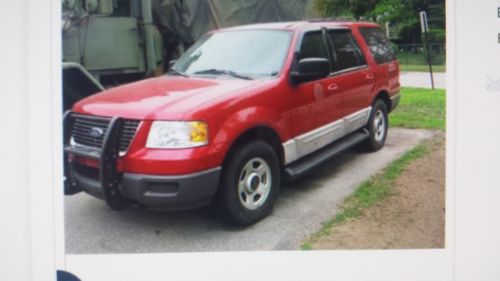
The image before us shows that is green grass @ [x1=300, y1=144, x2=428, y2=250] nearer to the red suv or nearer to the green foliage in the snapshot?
the red suv

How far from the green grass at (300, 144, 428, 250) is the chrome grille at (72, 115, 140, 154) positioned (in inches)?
33.9

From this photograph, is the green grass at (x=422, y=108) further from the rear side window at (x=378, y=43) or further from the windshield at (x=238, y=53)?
the windshield at (x=238, y=53)

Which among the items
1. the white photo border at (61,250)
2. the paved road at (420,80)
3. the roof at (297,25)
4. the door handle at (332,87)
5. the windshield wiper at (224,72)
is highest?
the roof at (297,25)

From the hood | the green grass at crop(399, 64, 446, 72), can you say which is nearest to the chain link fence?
the green grass at crop(399, 64, 446, 72)

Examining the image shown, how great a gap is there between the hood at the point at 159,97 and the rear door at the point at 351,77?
43 centimetres

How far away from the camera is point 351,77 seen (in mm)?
2285

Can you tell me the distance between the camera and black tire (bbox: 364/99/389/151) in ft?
7.47

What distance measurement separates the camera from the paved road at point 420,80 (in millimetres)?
2145

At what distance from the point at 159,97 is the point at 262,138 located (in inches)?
18.2

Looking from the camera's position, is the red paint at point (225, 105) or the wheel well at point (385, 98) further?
the wheel well at point (385, 98)

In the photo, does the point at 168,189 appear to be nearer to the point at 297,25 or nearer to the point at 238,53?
the point at 238,53

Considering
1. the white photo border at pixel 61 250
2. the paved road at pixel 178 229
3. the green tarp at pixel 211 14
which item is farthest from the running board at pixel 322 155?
the green tarp at pixel 211 14

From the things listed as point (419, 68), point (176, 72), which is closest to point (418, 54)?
point (419, 68)
